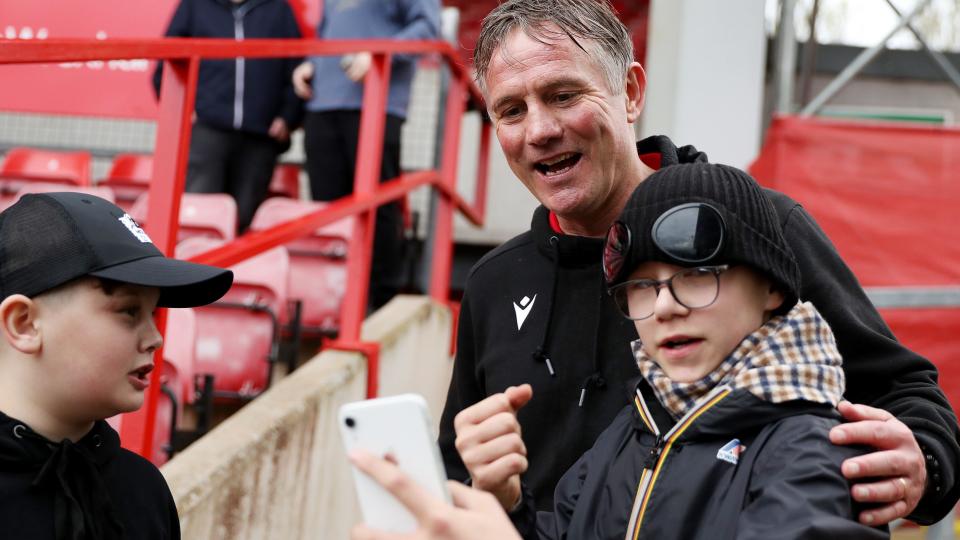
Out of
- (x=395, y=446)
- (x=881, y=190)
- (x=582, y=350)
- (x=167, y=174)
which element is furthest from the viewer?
(x=881, y=190)

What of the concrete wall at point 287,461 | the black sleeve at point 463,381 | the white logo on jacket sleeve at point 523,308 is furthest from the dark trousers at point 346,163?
the white logo on jacket sleeve at point 523,308

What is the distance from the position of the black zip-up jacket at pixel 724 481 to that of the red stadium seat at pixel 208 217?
3342 millimetres

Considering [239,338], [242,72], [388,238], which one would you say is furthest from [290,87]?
[239,338]

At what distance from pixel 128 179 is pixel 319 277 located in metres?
2.03

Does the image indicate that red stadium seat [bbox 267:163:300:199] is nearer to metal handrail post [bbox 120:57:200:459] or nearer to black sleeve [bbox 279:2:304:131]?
black sleeve [bbox 279:2:304:131]

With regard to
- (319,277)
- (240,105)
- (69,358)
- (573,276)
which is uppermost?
(240,105)

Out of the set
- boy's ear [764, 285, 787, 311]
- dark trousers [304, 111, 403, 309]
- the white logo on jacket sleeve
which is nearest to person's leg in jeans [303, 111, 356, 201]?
dark trousers [304, 111, 403, 309]

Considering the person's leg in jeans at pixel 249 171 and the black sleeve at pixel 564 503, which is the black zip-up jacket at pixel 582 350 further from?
the person's leg in jeans at pixel 249 171

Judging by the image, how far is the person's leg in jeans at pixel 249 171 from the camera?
5.33 meters

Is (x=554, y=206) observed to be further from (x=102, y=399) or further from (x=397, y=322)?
(x=397, y=322)

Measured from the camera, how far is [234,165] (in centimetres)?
538

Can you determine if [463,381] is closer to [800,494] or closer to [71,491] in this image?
[71,491]

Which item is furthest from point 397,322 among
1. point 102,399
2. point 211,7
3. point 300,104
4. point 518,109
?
point 102,399

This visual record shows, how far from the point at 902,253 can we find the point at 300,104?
113 inches
